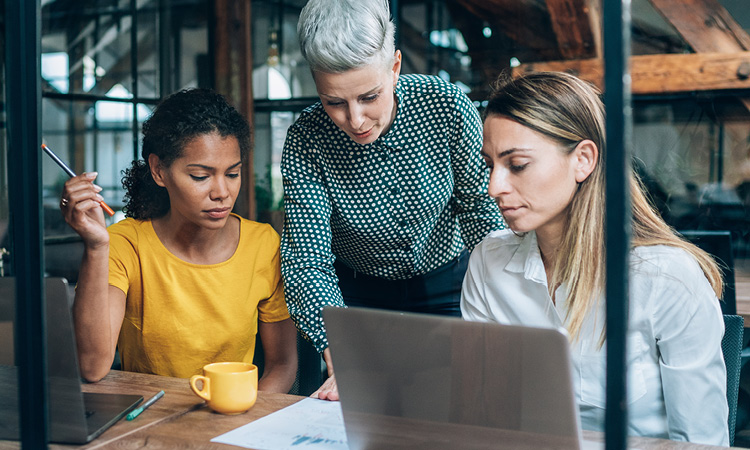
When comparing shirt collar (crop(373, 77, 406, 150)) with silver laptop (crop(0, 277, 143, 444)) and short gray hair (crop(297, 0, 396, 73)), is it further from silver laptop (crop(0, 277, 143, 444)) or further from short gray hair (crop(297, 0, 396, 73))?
silver laptop (crop(0, 277, 143, 444))

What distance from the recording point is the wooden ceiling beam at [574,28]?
3.63 m

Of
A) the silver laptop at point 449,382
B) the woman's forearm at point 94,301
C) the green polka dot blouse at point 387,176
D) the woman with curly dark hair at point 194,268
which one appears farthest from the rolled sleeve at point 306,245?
the silver laptop at point 449,382

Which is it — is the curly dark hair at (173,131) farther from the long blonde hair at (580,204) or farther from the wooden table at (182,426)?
the long blonde hair at (580,204)

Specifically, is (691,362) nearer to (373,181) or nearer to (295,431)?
(295,431)

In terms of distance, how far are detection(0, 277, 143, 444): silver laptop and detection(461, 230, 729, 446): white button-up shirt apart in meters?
0.71

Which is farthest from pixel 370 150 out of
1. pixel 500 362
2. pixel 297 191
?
pixel 500 362

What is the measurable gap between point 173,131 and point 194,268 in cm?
31

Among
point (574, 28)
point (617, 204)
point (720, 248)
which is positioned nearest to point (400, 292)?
point (720, 248)

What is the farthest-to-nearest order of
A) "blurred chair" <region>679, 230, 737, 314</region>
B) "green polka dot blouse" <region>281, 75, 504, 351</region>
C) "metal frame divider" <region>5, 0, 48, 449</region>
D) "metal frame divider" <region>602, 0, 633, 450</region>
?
"blurred chair" <region>679, 230, 737, 314</region> < "green polka dot blouse" <region>281, 75, 504, 351</region> < "metal frame divider" <region>5, 0, 48, 449</region> < "metal frame divider" <region>602, 0, 633, 450</region>

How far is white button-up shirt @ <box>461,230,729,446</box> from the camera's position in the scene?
1.13 meters

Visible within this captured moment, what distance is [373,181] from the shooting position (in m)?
1.62

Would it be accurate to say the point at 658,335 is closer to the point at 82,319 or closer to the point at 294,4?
the point at 82,319

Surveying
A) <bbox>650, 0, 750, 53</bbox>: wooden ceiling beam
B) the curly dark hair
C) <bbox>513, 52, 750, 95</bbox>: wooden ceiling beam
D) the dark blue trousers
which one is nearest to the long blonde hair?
the dark blue trousers

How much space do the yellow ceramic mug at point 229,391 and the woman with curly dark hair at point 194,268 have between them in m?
0.41
